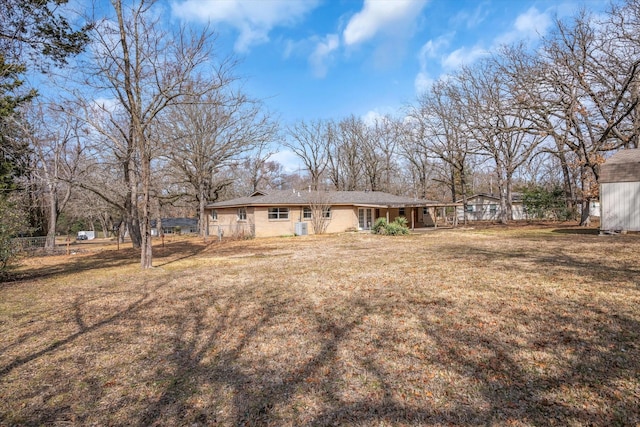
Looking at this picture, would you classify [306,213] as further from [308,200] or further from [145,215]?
[145,215]

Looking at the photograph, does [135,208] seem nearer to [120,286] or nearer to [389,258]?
[120,286]

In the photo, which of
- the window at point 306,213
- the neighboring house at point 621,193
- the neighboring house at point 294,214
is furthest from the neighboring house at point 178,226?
the neighboring house at point 621,193

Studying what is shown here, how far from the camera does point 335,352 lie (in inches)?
149

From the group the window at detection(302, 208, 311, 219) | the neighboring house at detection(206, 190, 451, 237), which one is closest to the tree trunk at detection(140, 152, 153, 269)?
the neighboring house at detection(206, 190, 451, 237)

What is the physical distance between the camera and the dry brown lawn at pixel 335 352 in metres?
2.70

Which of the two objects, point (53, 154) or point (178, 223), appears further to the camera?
point (178, 223)

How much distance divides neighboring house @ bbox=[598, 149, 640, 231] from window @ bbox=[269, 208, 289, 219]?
16.7 m

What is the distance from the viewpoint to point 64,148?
19625mm

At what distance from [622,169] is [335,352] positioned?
15962 millimetres

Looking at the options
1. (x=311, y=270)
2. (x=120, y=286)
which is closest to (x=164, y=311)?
(x=120, y=286)

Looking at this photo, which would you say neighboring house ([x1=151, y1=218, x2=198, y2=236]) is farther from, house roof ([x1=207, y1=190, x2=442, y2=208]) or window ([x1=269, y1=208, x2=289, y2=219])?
window ([x1=269, y1=208, x2=289, y2=219])

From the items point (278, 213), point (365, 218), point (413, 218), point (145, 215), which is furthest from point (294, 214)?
point (145, 215)

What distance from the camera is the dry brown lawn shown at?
2.70 meters

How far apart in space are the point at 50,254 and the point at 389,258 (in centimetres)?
1777
